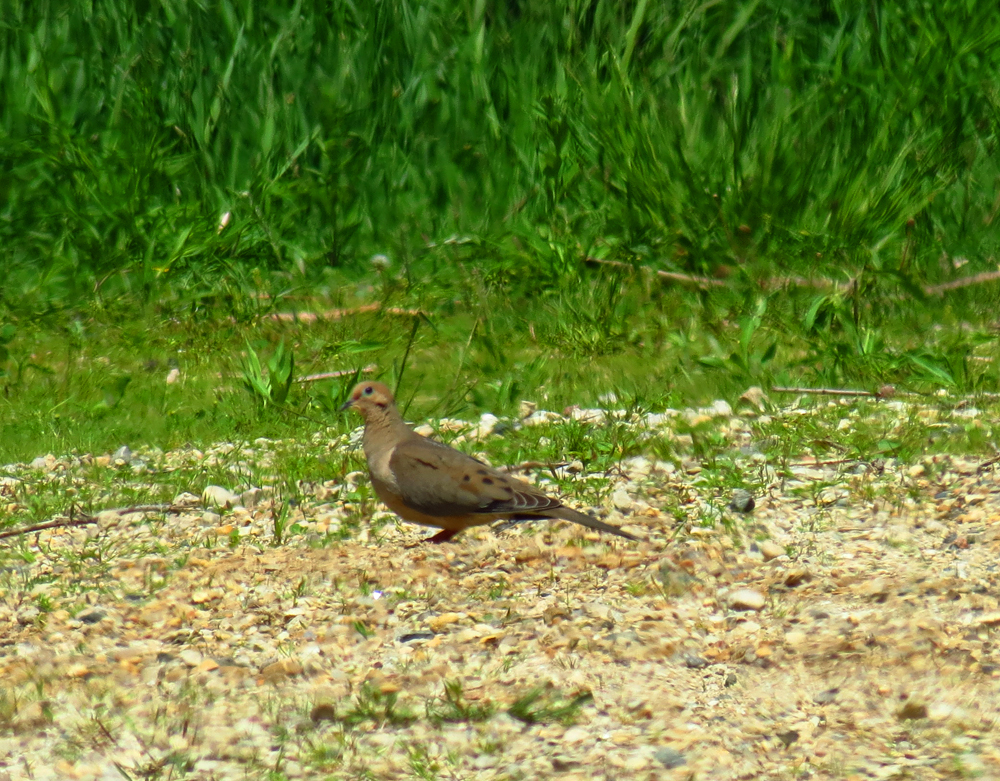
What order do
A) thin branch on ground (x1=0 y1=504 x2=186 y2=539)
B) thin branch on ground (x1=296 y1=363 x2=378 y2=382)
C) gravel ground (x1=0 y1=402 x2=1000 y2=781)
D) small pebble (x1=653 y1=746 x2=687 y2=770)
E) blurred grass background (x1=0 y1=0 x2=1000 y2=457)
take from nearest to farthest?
1. small pebble (x1=653 y1=746 x2=687 y2=770)
2. gravel ground (x1=0 y1=402 x2=1000 y2=781)
3. thin branch on ground (x1=0 y1=504 x2=186 y2=539)
4. thin branch on ground (x1=296 y1=363 x2=378 y2=382)
5. blurred grass background (x1=0 y1=0 x2=1000 y2=457)

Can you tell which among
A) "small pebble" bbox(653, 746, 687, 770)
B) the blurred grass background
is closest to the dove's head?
the blurred grass background

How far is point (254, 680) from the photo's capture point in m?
4.26

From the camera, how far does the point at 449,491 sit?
5004mm

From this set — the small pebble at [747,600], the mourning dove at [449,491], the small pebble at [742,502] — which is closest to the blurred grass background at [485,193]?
the small pebble at [742,502]

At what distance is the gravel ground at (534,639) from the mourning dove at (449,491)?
6.7 inches

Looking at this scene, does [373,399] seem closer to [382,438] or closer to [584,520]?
[382,438]

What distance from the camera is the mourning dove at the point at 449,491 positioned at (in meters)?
5.00

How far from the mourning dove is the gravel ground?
170mm

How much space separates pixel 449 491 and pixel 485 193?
446cm

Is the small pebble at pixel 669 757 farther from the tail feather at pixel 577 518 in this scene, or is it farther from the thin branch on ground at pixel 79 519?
the thin branch on ground at pixel 79 519

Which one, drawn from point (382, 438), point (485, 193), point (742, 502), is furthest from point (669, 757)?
point (485, 193)

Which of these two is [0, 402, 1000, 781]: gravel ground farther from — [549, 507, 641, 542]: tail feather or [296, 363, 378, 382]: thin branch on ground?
[296, 363, 378, 382]: thin branch on ground

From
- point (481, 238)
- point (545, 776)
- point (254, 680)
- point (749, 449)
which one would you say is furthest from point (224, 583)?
point (481, 238)

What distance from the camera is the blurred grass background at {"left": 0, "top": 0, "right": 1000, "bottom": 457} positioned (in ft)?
25.4
